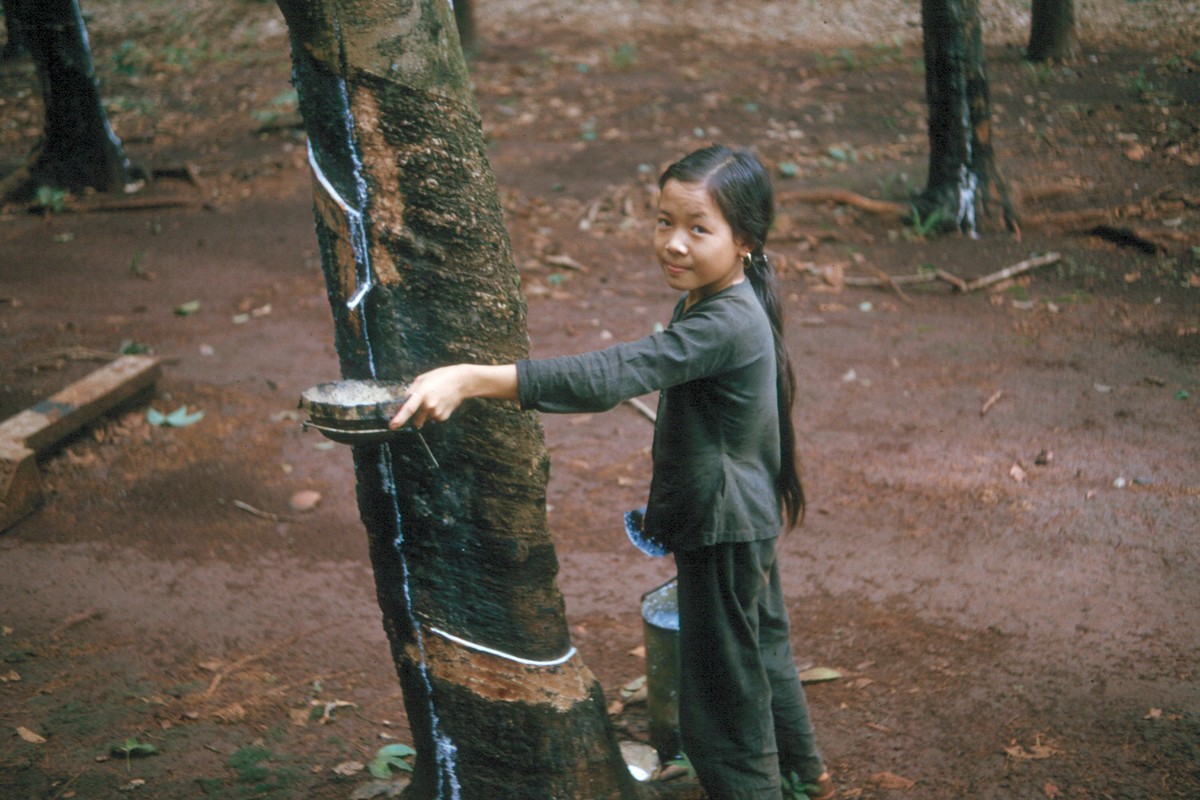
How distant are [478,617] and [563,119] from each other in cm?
963

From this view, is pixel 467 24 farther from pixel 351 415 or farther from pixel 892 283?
pixel 351 415

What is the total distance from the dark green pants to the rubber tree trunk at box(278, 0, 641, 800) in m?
0.27

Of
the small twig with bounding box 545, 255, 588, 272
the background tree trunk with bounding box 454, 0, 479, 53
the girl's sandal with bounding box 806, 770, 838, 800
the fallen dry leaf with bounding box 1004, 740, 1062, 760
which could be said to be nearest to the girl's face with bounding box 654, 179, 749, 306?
the girl's sandal with bounding box 806, 770, 838, 800

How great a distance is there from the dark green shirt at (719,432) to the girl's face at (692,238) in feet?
0.23

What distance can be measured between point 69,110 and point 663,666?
8.77 meters

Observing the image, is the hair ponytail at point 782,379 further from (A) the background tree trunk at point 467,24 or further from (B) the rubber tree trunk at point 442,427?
(A) the background tree trunk at point 467,24

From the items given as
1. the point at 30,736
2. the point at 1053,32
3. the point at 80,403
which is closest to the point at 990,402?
the point at 30,736

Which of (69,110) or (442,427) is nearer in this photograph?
(442,427)

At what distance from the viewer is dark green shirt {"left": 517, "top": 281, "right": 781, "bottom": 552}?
2271 mm

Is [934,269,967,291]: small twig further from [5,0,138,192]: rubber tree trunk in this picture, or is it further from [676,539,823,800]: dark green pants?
[5,0,138,192]: rubber tree trunk

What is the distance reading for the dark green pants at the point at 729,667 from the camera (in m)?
2.52

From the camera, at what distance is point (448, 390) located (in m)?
1.94

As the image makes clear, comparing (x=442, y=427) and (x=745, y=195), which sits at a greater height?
(x=745, y=195)

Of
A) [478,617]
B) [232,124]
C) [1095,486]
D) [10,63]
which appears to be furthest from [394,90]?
[10,63]
